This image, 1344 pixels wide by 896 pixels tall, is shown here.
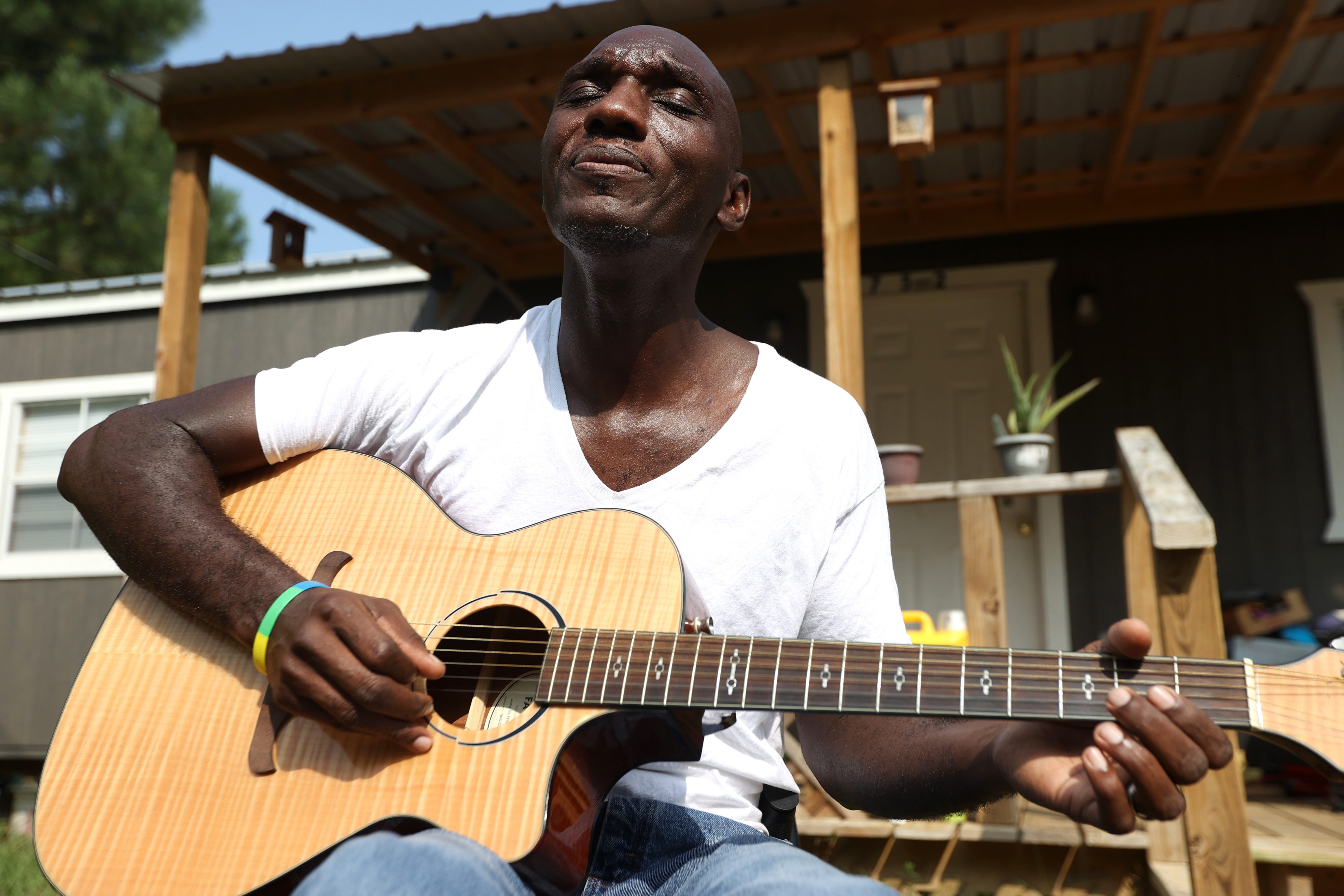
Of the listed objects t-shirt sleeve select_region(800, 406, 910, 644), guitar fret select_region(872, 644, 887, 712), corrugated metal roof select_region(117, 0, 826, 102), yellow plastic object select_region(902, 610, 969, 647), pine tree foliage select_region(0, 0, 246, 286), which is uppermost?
pine tree foliage select_region(0, 0, 246, 286)

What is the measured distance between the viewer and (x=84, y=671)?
1.45m

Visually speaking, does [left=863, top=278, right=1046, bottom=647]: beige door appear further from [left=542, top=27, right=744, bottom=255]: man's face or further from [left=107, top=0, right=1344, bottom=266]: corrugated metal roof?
[left=542, top=27, right=744, bottom=255]: man's face

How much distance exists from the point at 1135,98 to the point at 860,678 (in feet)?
15.3

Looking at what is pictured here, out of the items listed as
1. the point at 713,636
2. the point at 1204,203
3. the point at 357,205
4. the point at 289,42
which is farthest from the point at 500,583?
the point at 1204,203

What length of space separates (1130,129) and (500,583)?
495 cm

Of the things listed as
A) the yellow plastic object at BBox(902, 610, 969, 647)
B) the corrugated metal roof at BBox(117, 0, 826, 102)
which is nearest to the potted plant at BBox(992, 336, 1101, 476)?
the yellow plastic object at BBox(902, 610, 969, 647)

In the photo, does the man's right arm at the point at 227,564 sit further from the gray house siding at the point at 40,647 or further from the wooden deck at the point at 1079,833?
the gray house siding at the point at 40,647

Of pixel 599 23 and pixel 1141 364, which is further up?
pixel 599 23

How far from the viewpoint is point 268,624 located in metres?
1.35

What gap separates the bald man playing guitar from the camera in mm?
1264

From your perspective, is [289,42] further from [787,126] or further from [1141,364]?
[1141,364]

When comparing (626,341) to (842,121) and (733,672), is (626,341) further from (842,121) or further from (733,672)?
(842,121)

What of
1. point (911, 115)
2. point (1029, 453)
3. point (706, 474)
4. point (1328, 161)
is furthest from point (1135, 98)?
point (706, 474)

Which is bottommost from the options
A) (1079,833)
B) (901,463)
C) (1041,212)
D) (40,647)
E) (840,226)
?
(1079,833)
